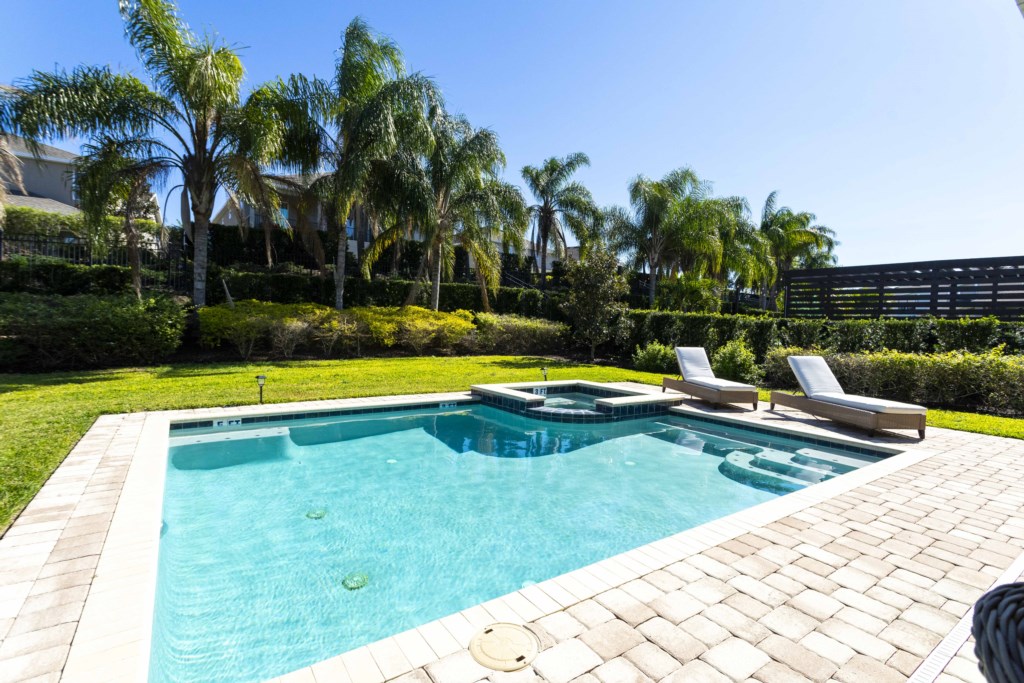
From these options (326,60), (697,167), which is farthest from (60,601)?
(697,167)

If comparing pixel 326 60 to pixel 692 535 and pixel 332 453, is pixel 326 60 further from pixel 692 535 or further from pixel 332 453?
pixel 692 535

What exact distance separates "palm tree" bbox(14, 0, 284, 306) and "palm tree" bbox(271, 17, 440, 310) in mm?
2012

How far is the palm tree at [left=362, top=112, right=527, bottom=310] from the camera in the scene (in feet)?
61.6

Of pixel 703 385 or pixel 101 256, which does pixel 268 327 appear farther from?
pixel 703 385

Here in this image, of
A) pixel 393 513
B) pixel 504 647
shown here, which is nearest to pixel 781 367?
pixel 393 513

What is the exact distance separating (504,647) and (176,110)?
1617 centimetres

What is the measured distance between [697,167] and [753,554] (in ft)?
90.5

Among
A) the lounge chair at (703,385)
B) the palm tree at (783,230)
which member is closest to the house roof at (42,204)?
the lounge chair at (703,385)

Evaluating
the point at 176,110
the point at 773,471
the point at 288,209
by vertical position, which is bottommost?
the point at 773,471

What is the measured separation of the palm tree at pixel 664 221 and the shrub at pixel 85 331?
69.4 ft

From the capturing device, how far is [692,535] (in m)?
4.10

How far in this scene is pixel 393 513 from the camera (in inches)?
214

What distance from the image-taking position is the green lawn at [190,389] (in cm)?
561

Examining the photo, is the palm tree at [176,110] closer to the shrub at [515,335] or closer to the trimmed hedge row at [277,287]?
the trimmed hedge row at [277,287]
